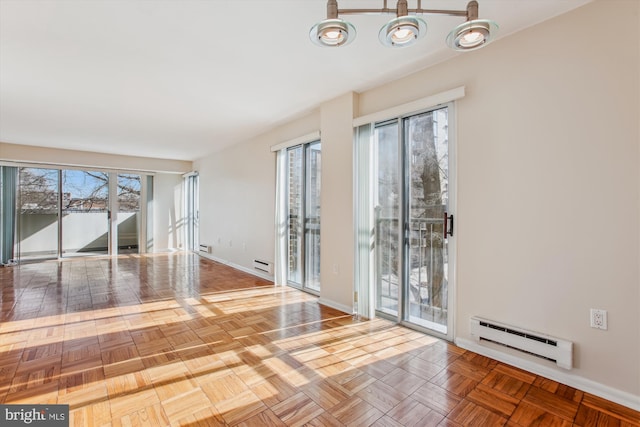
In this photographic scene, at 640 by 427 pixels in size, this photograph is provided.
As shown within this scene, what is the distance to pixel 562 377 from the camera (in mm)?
1915

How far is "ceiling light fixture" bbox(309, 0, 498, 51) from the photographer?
139 cm

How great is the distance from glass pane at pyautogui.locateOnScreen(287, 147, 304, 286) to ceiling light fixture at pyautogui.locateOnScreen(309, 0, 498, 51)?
2.81 meters

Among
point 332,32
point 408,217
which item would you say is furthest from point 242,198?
A: point 332,32

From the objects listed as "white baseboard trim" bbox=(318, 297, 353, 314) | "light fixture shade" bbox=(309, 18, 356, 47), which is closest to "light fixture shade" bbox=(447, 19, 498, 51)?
"light fixture shade" bbox=(309, 18, 356, 47)

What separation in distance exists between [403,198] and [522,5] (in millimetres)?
1588

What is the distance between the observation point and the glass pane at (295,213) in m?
4.34

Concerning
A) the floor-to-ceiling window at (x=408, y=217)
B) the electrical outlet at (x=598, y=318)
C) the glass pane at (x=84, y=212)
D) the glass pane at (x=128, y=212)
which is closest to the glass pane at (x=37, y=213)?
the glass pane at (x=84, y=212)

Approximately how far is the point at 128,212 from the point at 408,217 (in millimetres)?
7062

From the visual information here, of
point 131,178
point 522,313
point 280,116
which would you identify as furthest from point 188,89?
point 131,178

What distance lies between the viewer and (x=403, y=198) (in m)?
2.87

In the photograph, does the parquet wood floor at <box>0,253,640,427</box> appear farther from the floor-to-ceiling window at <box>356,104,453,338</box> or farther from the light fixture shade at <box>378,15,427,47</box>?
the light fixture shade at <box>378,15,427,47</box>

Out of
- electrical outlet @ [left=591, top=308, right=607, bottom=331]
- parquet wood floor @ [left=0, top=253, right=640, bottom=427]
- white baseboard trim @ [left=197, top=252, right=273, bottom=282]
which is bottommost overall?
parquet wood floor @ [left=0, top=253, right=640, bottom=427]

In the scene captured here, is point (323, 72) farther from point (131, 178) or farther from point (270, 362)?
point (131, 178)

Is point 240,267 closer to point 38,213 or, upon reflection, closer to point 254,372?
point 254,372
